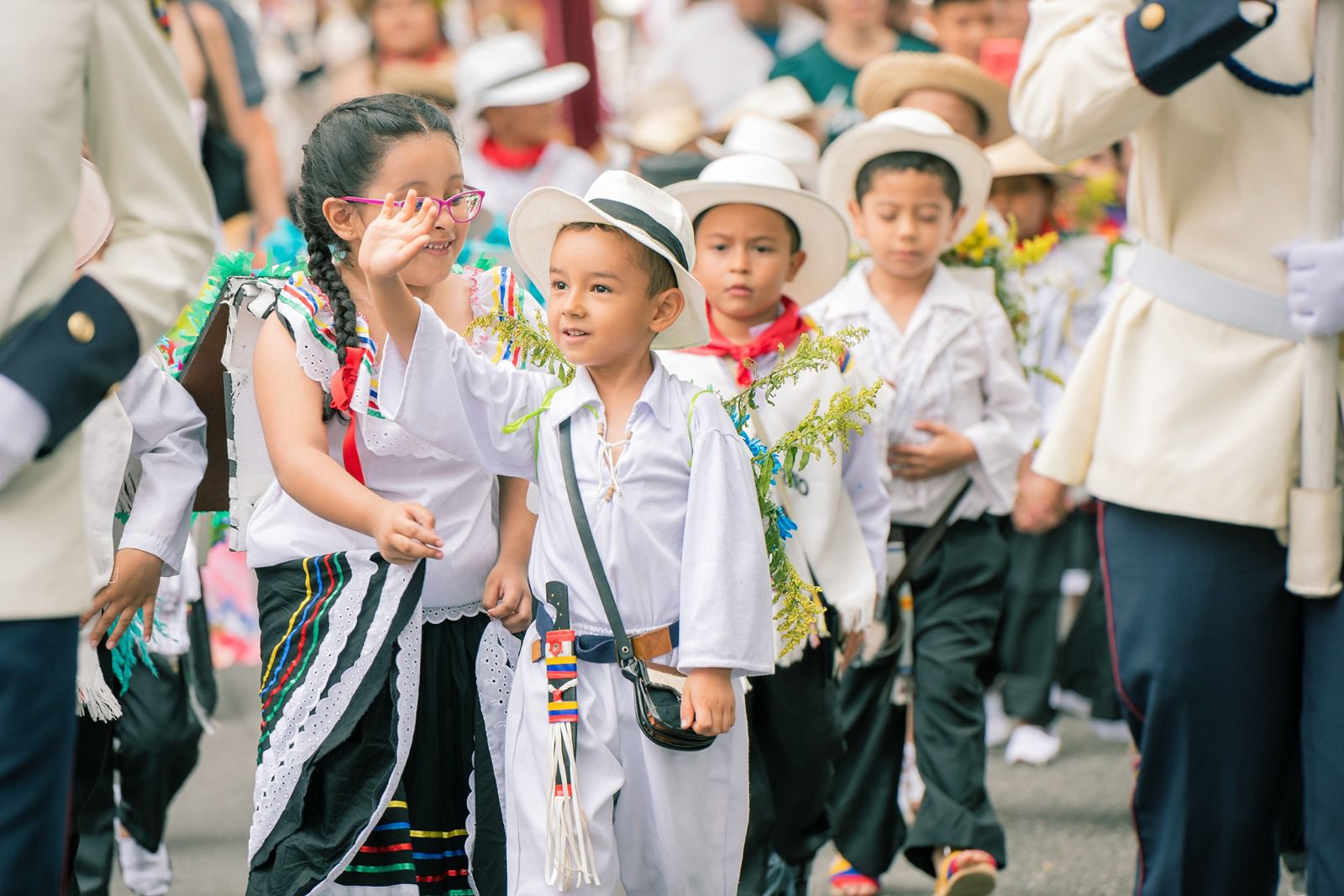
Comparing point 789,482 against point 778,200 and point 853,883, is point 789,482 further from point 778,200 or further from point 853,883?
point 853,883

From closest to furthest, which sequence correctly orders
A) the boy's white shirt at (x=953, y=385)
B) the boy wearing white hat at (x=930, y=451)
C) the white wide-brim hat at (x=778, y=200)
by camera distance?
the white wide-brim hat at (x=778, y=200), the boy wearing white hat at (x=930, y=451), the boy's white shirt at (x=953, y=385)

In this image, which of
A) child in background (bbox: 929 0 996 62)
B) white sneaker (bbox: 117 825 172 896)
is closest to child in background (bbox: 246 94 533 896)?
white sneaker (bbox: 117 825 172 896)

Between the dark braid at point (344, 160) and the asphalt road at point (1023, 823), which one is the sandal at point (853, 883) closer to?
the asphalt road at point (1023, 823)

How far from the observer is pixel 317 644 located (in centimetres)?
351

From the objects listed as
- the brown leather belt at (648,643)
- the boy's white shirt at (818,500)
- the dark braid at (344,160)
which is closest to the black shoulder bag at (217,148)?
the boy's white shirt at (818,500)

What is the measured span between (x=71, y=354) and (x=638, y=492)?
122 cm

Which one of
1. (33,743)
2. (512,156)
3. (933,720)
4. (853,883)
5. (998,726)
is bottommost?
(853,883)

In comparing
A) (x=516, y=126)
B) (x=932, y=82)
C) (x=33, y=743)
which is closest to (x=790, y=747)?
(x=33, y=743)

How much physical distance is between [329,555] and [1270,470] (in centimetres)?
187

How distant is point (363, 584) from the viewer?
350 cm

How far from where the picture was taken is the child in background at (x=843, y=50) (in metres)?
8.77

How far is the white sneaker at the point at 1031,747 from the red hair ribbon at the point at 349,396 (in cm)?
384

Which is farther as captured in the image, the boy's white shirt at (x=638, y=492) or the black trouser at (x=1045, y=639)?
the black trouser at (x=1045, y=639)

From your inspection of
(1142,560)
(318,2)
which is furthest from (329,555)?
(318,2)
